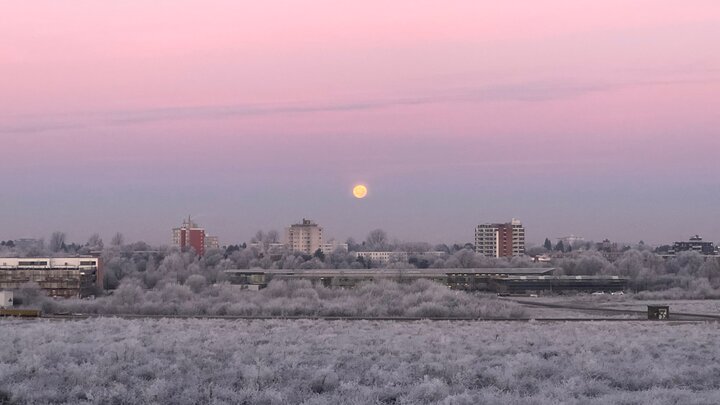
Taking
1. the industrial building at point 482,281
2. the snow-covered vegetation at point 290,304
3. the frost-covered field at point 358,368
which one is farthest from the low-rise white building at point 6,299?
the industrial building at point 482,281

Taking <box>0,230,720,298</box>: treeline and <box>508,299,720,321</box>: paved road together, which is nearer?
<box>508,299,720,321</box>: paved road

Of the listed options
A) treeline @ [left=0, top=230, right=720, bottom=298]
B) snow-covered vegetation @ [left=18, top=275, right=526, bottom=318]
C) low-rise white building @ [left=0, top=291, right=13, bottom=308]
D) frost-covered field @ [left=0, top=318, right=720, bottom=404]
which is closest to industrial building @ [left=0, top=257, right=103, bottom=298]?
treeline @ [left=0, top=230, right=720, bottom=298]

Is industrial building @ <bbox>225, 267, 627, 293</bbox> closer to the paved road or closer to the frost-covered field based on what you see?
the paved road

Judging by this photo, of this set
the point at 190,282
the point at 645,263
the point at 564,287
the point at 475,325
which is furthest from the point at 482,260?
the point at 475,325

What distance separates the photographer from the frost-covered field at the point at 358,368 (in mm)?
20141

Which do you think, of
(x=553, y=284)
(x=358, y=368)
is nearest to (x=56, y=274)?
(x=553, y=284)

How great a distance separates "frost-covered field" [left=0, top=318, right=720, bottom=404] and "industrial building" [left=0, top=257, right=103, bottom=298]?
6404cm

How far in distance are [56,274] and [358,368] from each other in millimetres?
81342

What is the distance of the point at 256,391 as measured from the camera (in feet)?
66.7

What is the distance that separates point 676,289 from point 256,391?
99.9 meters

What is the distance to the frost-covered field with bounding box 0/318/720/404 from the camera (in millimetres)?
20141

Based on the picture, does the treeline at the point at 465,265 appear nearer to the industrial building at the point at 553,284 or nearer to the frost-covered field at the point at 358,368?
the industrial building at the point at 553,284

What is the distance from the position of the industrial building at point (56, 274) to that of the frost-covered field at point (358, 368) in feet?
210

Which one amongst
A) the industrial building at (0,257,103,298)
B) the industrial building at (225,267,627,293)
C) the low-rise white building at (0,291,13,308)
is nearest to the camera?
the low-rise white building at (0,291,13,308)
